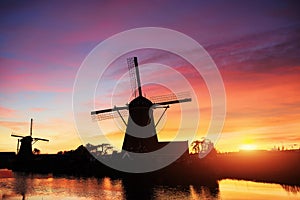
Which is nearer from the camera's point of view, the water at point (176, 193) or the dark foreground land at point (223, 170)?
the water at point (176, 193)

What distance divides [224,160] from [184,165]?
803 cm

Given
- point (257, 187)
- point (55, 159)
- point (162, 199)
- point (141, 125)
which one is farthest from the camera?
point (55, 159)

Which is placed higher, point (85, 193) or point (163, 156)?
point (163, 156)

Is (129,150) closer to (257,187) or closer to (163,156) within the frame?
(163,156)

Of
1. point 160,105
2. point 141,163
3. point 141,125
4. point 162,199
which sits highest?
point 160,105

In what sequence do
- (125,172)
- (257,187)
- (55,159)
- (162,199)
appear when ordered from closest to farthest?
(162,199)
(257,187)
(125,172)
(55,159)

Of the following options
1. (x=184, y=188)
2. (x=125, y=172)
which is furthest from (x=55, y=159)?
(x=184, y=188)

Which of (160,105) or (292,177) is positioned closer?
(292,177)

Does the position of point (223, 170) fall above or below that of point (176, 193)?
above

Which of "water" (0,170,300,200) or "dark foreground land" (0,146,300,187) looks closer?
"water" (0,170,300,200)

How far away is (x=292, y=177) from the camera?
33625 millimetres

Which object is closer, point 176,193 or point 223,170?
point 176,193

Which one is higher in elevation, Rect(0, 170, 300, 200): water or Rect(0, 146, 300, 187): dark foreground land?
Rect(0, 146, 300, 187): dark foreground land

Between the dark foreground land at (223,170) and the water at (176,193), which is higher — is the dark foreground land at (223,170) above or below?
above
